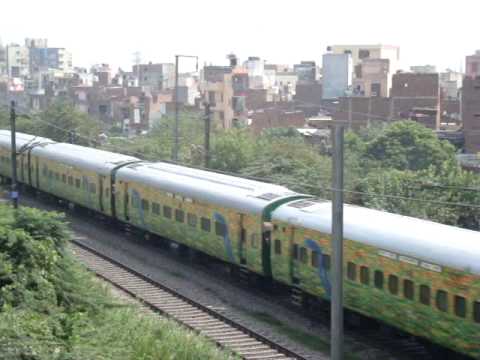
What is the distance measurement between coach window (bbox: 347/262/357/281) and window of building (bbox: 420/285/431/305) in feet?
7.49

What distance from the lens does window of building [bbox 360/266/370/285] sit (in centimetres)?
1950

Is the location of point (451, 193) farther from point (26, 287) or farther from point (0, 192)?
point (0, 192)

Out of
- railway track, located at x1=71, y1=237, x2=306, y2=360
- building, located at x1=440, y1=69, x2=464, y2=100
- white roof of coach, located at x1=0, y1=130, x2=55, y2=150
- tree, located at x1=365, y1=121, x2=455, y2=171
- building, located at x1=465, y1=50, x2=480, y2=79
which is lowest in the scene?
railway track, located at x1=71, y1=237, x2=306, y2=360

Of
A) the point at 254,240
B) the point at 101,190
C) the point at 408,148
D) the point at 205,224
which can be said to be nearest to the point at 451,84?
the point at 408,148

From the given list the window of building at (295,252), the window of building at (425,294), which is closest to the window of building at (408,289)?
the window of building at (425,294)

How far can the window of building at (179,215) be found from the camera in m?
28.6

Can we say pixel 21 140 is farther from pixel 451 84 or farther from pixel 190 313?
pixel 451 84

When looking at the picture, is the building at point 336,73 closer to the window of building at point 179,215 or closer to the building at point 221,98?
the building at point 221,98

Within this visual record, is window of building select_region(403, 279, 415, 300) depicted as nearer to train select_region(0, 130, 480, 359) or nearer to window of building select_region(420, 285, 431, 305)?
train select_region(0, 130, 480, 359)

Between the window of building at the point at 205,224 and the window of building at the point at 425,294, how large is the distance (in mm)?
10030

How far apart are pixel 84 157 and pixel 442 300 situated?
23497 millimetres

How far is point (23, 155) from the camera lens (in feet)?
153

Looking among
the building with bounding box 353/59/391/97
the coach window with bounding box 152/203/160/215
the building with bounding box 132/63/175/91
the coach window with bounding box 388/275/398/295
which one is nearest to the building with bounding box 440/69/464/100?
the building with bounding box 353/59/391/97

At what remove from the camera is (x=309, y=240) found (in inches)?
848
